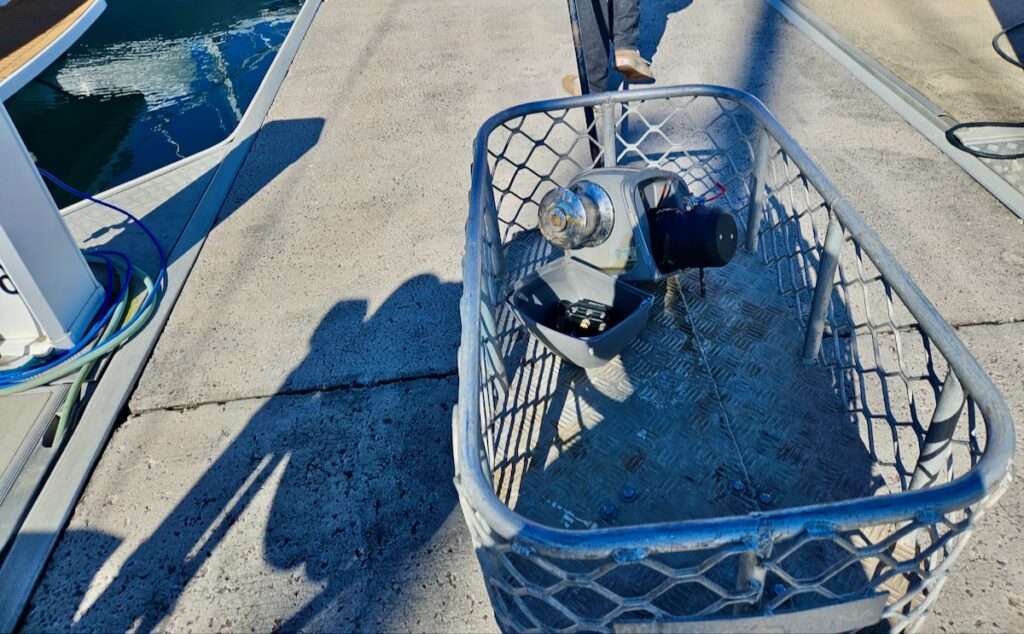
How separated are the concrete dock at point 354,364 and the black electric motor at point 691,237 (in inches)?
46.5

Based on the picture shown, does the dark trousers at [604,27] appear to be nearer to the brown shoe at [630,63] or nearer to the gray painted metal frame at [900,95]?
the brown shoe at [630,63]

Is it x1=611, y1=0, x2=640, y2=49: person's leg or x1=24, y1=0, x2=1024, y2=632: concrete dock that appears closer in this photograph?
x1=24, y1=0, x2=1024, y2=632: concrete dock

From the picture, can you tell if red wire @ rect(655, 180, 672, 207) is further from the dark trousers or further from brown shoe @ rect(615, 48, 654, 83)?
the dark trousers

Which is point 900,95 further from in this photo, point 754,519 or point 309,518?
point 309,518

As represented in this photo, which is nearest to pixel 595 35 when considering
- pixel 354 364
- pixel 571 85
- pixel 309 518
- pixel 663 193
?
pixel 571 85

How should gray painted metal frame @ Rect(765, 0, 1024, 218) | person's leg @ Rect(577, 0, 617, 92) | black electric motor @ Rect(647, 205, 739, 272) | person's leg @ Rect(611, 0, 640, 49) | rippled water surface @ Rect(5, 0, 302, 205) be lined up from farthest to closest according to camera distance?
1. rippled water surface @ Rect(5, 0, 302, 205)
2. person's leg @ Rect(577, 0, 617, 92)
3. person's leg @ Rect(611, 0, 640, 49)
4. gray painted metal frame @ Rect(765, 0, 1024, 218)
5. black electric motor @ Rect(647, 205, 739, 272)

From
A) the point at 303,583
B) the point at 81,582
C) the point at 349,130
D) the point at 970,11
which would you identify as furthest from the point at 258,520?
the point at 970,11

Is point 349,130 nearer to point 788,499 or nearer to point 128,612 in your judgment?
point 128,612

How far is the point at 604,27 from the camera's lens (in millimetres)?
4938

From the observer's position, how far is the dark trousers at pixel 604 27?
188 inches

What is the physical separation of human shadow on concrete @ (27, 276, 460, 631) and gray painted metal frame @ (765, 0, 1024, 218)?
142 inches

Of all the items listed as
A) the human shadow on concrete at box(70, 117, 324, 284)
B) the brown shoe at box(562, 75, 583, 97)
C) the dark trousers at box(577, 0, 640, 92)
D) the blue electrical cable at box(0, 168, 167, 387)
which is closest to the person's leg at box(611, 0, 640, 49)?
the dark trousers at box(577, 0, 640, 92)

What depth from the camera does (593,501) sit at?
8.74 ft

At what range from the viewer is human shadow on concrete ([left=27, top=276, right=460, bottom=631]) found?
2543mm
